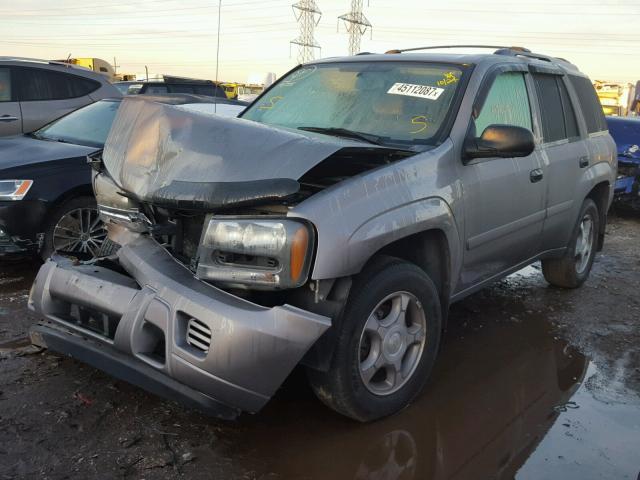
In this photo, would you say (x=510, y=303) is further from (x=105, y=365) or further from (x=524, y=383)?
(x=105, y=365)

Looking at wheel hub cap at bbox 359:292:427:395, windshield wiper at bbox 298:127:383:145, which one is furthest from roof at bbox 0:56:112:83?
wheel hub cap at bbox 359:292:427:395

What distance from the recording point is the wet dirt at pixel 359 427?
2613 mm

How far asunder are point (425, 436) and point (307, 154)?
146cm

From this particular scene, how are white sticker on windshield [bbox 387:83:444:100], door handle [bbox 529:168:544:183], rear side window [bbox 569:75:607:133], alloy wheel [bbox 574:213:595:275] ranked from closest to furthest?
white sticker on windshield [bbox 387:83:444:100]
door handle [bbox 529:168:544:183]
rear side window [bbox 569:75:607:133]
alloy wheel [bbox 574:213:595:275]

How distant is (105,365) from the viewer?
8.93 feet

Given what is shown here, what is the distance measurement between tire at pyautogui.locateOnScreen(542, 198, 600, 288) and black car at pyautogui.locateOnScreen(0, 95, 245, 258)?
3.01 metres

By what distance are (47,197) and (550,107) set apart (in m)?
3.92

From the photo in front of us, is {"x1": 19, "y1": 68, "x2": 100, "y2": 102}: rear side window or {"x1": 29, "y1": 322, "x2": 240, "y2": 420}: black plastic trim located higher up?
{"x1": 19, "y1": 68, "x2": 100, "y2": 102}: rear side window

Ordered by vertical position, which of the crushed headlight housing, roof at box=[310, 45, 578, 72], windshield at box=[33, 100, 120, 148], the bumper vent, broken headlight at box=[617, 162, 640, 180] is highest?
roof at box=[310, 45, 578, 72]

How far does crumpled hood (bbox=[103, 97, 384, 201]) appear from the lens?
2625 mm

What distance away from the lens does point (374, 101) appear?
3752 mm

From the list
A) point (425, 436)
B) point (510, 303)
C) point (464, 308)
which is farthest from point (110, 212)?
point (510, 303)

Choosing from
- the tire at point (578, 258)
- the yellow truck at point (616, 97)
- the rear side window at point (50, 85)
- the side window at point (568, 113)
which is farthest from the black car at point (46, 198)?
the yellow truck at point (616, 97)

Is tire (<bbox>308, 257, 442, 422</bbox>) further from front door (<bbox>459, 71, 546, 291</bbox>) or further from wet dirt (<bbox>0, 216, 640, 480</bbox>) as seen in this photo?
front door (<bbox>459, 71, 546, 291</bbox>)
